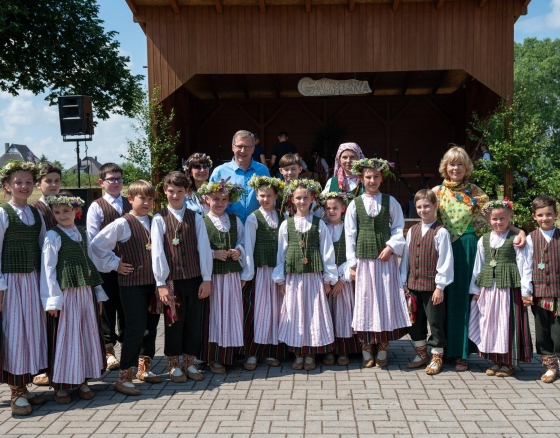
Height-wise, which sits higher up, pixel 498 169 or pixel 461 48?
pixel 461 48

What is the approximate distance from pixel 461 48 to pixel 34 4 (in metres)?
12.0

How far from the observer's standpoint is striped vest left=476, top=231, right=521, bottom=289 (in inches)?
185

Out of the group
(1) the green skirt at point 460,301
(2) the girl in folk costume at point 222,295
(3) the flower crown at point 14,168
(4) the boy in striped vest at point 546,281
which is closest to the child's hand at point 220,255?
(2) the girl in folk costume at point 222,295

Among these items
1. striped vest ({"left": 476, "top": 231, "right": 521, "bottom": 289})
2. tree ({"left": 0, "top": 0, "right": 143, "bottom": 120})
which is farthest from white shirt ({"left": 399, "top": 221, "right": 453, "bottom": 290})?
tree ({"left": 0, "top": 0, "right": 143, "bottom": 120})

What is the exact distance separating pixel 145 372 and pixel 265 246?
4.69 feet

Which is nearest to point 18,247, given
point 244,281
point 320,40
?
point 244,281

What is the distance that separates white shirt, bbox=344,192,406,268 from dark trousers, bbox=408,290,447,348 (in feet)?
1.43

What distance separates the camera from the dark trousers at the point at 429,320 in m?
4.91

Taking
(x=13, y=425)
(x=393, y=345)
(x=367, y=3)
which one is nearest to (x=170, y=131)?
(x=367, y=3)

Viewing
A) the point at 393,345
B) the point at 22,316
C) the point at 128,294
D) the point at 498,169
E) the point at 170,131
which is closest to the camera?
the point at 22,316

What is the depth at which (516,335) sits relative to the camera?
4703 millimetres

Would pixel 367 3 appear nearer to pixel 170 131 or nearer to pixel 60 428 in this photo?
pixel 170 131

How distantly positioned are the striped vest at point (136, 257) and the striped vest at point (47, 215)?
57 cm

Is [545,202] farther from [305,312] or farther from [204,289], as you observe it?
[204,289]
